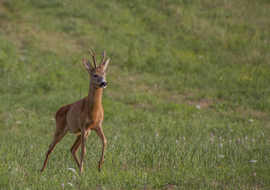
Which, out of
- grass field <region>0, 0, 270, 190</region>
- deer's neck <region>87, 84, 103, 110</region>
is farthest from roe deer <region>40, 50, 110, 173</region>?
grass field <region>0, 0, 270, 190</region>

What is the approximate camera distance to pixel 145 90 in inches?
470

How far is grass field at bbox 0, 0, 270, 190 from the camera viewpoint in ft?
16.3

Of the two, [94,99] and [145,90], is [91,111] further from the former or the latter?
[145,90]

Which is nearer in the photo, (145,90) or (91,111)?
(91,111)

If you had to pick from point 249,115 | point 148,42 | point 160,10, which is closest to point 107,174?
point 249,115

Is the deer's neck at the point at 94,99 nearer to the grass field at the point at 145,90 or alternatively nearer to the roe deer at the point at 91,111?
the roe deer at the point at 91,111

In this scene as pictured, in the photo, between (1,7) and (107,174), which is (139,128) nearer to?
(107,174)

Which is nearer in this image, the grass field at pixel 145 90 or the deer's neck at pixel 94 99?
the deer's neck at pixel 94 99

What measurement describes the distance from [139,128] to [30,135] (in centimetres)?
274

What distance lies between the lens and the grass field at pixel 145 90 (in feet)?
16.3

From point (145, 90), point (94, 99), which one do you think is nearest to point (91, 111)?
point (94, 99)

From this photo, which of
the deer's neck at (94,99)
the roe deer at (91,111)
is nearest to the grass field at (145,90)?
the roe deer at (91,111)

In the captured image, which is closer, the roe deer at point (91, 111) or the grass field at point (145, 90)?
the roe deer at point (91, 111)

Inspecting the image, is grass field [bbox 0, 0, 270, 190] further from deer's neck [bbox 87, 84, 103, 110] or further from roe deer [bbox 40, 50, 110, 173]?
deer's neck [bbox 87, 84, 103, 110]
